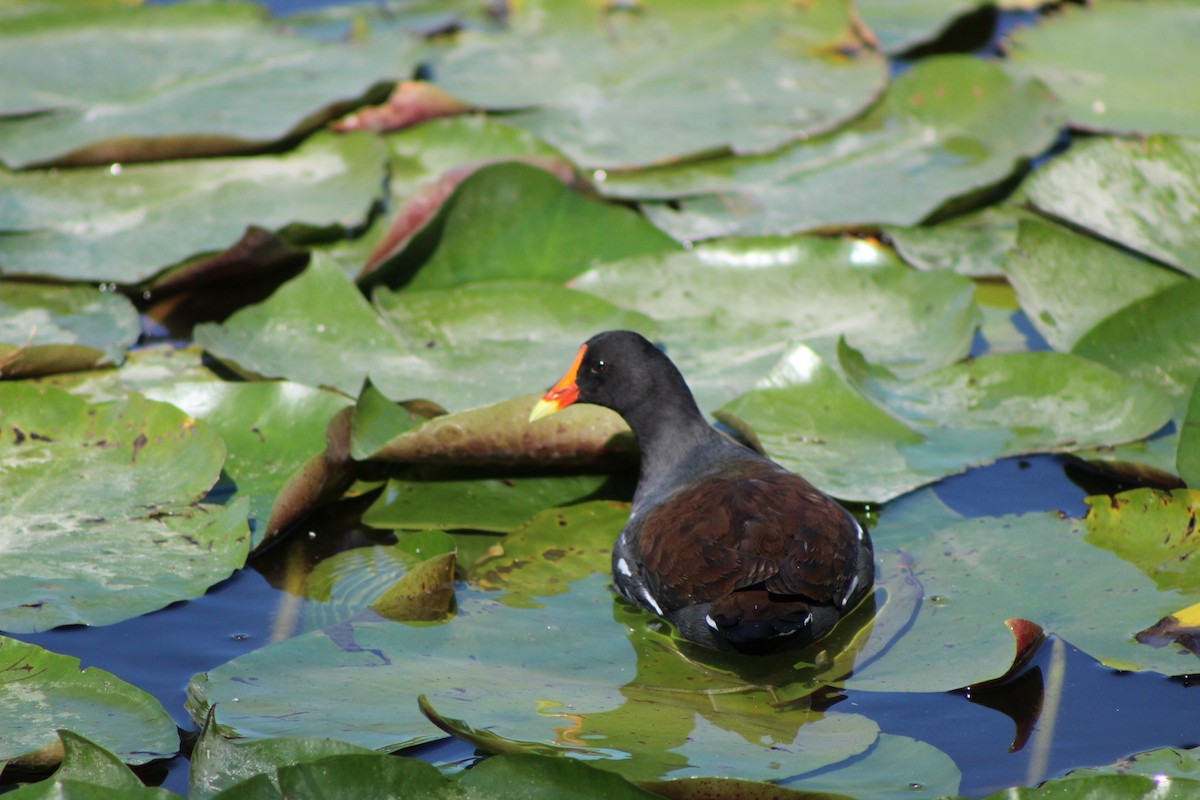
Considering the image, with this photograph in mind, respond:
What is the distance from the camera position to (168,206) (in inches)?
154

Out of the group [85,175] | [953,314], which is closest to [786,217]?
[953,314]

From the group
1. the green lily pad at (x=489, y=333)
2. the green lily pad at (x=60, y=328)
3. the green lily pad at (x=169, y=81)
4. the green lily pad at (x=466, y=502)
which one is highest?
the green lily pad at (x=169, y=81)

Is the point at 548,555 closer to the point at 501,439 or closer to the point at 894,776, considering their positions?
the point at 501,439

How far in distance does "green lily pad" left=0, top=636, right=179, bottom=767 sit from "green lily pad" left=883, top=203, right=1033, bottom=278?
2.44 m

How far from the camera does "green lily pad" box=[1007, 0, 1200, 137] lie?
4.36 meters

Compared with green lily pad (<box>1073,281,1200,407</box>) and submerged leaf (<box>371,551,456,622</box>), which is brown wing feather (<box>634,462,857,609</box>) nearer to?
submerged leaf (<box>371,551,456,622</box>)

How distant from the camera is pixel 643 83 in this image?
15.4 ft

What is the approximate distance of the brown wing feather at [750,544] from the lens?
2438 mm

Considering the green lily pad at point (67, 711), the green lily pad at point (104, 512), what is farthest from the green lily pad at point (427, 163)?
the green lily pad at point (67, 711)

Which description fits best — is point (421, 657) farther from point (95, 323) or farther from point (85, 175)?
point (85, 175)

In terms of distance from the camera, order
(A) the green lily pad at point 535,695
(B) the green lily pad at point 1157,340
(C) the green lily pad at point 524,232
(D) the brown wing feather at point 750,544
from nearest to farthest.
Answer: (A) the green lily pad at point 535,695 → (D) the brown wing feather at point 750,544 → (B) the green lily pad at point 1157,340 → (C) the green lily pad at point 524,232

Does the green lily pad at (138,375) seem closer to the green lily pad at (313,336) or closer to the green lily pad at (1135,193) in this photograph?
the green lily pad at (313,336)

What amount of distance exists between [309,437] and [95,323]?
869 millimetres

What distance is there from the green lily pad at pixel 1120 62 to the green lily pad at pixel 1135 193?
0.82 meters
